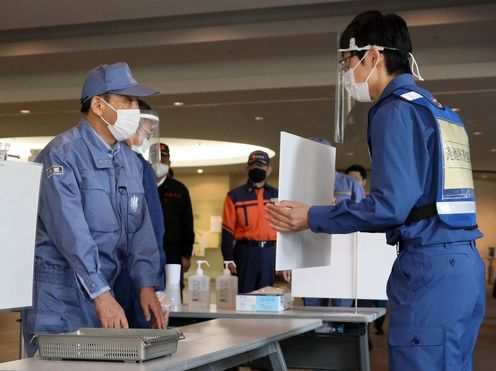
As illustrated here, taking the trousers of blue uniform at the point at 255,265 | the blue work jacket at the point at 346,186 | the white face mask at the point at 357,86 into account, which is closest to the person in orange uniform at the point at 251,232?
the trousers of blue uniform at the point at 255,265

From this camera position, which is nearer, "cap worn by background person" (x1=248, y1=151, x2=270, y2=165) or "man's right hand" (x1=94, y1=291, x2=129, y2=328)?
"man's right hand" (x1=94, y1=291, x2=129, y2=328)

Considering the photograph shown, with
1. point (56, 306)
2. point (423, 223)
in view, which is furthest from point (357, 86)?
point (56, 306)

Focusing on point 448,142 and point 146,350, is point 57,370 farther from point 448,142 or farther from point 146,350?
point 448,142

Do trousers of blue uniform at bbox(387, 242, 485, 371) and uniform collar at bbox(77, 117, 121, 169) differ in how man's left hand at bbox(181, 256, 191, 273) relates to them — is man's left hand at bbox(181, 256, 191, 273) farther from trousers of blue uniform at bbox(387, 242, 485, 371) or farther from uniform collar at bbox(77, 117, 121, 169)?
trousers of blue uniform at bbox(387, 242, 485, 371)

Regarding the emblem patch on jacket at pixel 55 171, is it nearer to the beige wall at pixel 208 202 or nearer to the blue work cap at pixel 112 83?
the blue work cap at pixel 112 83

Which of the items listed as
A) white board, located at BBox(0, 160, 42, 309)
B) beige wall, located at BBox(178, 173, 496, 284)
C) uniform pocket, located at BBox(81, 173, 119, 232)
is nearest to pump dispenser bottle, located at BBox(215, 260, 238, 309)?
uniform pocket, located at BBox(81, 173, 119, 232)

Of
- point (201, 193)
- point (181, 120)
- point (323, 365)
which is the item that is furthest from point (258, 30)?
point (201, 193)

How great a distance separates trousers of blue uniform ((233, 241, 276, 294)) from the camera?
6406 mm

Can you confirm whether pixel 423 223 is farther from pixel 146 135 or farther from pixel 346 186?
pixel 346 186

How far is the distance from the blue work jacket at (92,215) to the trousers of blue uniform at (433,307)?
0.96 metres

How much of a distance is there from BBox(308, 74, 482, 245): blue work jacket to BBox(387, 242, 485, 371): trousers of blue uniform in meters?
0.05

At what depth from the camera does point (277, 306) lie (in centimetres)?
387

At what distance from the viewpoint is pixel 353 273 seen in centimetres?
404

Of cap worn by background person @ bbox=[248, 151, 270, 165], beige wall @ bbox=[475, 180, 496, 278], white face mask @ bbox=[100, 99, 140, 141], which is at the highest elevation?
beige wall @ bbox=[475, 180, 496, 278]
